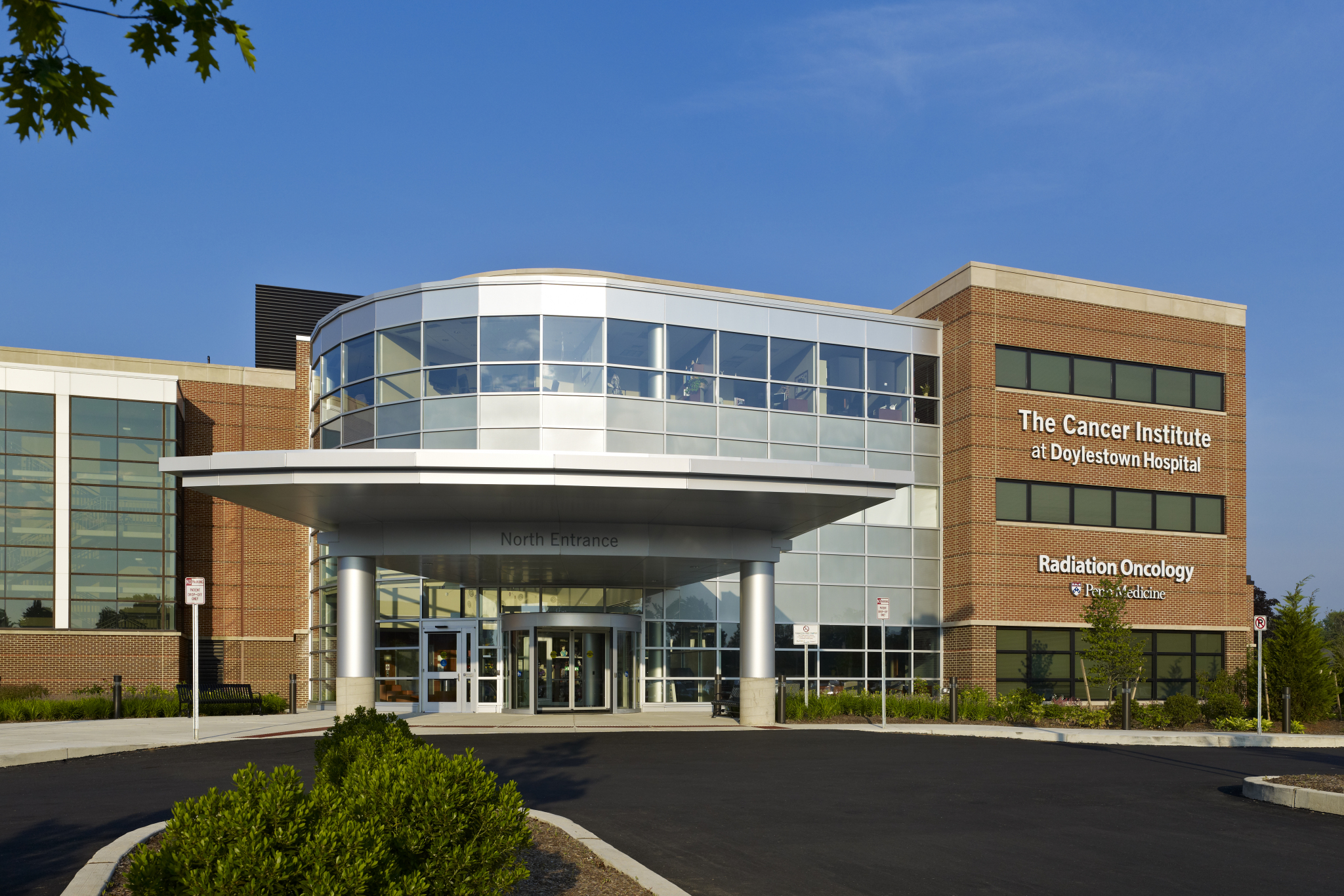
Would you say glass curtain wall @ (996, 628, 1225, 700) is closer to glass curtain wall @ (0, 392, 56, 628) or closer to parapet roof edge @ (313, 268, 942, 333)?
parapet roof edge @ (313, 268, 942, 333)

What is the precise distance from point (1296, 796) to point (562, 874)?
29.2 feet

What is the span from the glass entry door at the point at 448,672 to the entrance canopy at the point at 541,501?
3811mm

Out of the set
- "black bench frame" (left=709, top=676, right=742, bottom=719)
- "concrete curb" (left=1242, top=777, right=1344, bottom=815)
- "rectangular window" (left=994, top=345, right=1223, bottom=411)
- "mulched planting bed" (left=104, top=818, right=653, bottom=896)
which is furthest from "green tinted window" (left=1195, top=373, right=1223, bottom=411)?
"mulched planting bed" (left=104, top=818, right=653, bottom=896)

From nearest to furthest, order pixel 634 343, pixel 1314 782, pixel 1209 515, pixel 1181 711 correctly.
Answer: pixel 1314 782 → pixel 1181 711 → pixel 634 343 → pixel 1209 515

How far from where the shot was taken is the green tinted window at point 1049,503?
34.3 m

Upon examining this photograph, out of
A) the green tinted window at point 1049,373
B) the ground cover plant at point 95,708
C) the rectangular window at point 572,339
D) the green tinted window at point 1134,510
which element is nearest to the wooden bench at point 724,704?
the rectangular window at point 572,339

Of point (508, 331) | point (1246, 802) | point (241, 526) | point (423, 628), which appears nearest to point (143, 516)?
point (241, 526)

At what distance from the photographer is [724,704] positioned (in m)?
→ 29.0

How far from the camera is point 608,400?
3016cm

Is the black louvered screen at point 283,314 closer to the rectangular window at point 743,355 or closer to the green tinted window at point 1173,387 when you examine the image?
the rectangular window at point 743,355

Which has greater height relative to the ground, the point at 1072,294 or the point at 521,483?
the point at 1072,294

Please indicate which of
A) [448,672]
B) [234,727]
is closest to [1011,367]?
[448,672]

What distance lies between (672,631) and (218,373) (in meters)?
19.9

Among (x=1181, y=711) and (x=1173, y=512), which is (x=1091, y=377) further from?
(x=1181, y=711)
